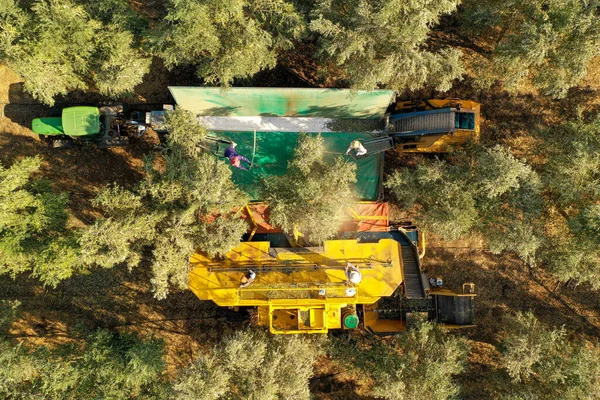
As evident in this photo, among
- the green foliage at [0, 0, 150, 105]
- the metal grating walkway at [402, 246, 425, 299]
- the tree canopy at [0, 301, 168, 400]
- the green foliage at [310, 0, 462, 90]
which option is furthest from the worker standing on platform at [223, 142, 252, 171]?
the tree canopy at [0, 301, 168, 400]

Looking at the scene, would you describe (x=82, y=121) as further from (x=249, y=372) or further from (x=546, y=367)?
(x=546, y=367)

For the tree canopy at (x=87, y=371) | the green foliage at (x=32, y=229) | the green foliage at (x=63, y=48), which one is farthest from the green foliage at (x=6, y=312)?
the green foliage at (x=63, y=48)

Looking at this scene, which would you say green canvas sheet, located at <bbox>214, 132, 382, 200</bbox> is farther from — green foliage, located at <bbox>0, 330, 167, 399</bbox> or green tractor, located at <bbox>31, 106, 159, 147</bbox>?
green foliage, located at <bbox>0, 330, 167, 399</bbox>

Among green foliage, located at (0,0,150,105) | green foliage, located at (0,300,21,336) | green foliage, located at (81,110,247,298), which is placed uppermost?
green foliage, located at (0,0,150,105)

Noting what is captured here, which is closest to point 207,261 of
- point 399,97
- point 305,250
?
point 305,250

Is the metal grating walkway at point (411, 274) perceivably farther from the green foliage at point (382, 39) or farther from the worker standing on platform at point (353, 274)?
the green foliage at point (382, 39)
